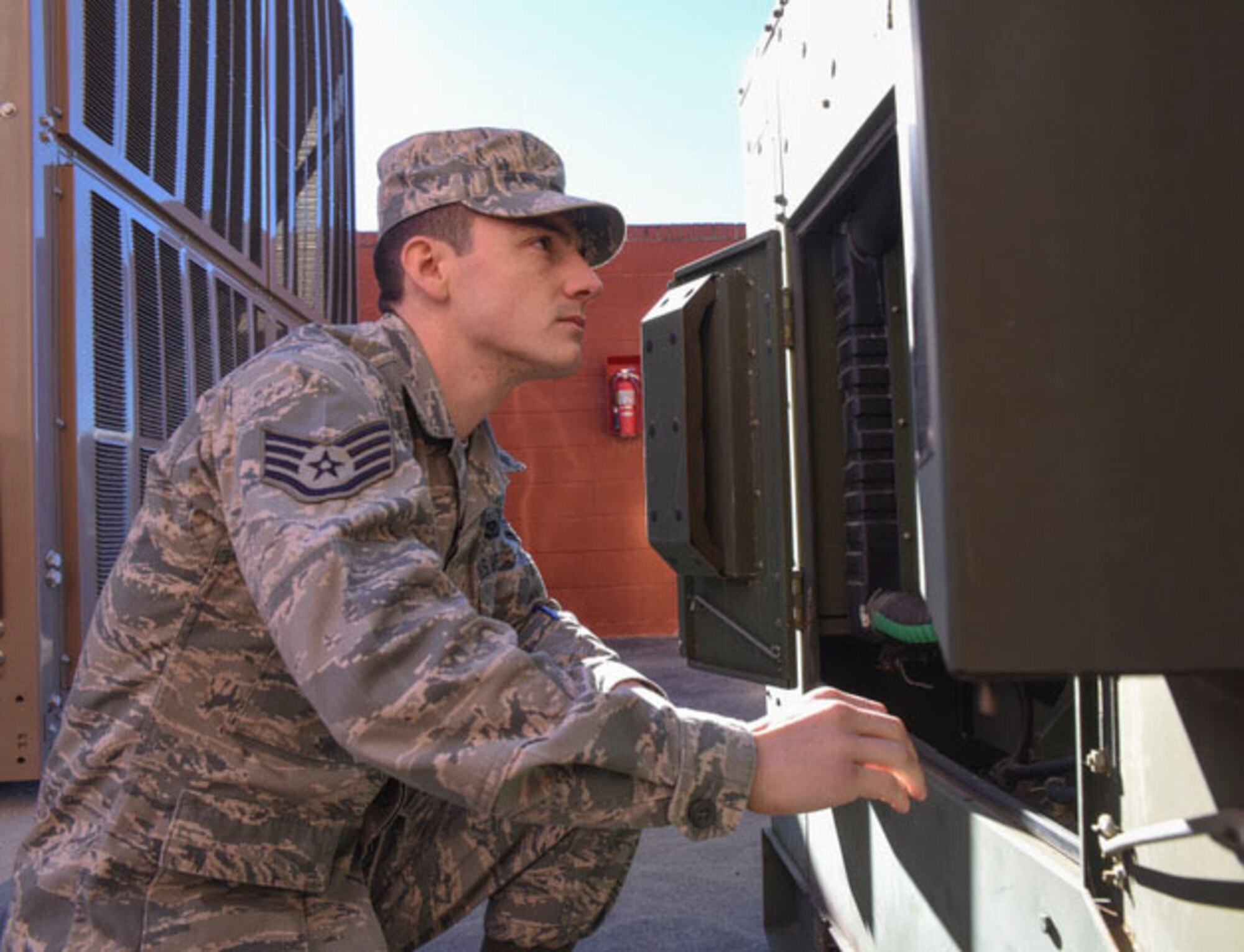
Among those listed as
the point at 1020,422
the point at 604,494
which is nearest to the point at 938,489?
the point at 1020,422

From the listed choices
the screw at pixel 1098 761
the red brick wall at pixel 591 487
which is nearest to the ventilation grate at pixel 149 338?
the screw at pixel 1098 761

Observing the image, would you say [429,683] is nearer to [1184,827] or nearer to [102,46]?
[1184,827]

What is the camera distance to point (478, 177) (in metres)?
1.53

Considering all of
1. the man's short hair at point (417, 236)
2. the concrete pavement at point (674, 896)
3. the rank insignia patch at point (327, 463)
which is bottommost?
the concrete pavement at point (674, 896)

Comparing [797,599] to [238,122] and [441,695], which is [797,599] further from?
[238,122]

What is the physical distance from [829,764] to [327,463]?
530 mm

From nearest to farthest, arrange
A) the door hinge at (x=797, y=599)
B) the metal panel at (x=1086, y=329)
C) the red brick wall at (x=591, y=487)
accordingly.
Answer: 1. the metal panel at (x=1086, y=329)
2. the door hinge at (x=797, y=599)
3. the red brick wall at (x=591, y=487)

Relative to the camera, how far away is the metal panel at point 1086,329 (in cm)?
56

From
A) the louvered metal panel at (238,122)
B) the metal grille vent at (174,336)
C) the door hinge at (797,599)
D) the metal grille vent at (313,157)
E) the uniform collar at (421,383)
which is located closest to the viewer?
the uniform collar at (421,383)

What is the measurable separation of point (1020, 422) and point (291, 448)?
728mm

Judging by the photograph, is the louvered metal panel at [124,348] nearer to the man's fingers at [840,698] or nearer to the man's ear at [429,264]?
the man's ear at [429,264]

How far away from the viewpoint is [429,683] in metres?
0.94

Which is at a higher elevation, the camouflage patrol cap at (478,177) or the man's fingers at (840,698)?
the camouflage patrol cap at (478,177)

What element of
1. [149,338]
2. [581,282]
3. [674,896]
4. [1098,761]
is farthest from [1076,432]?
[149,338]
